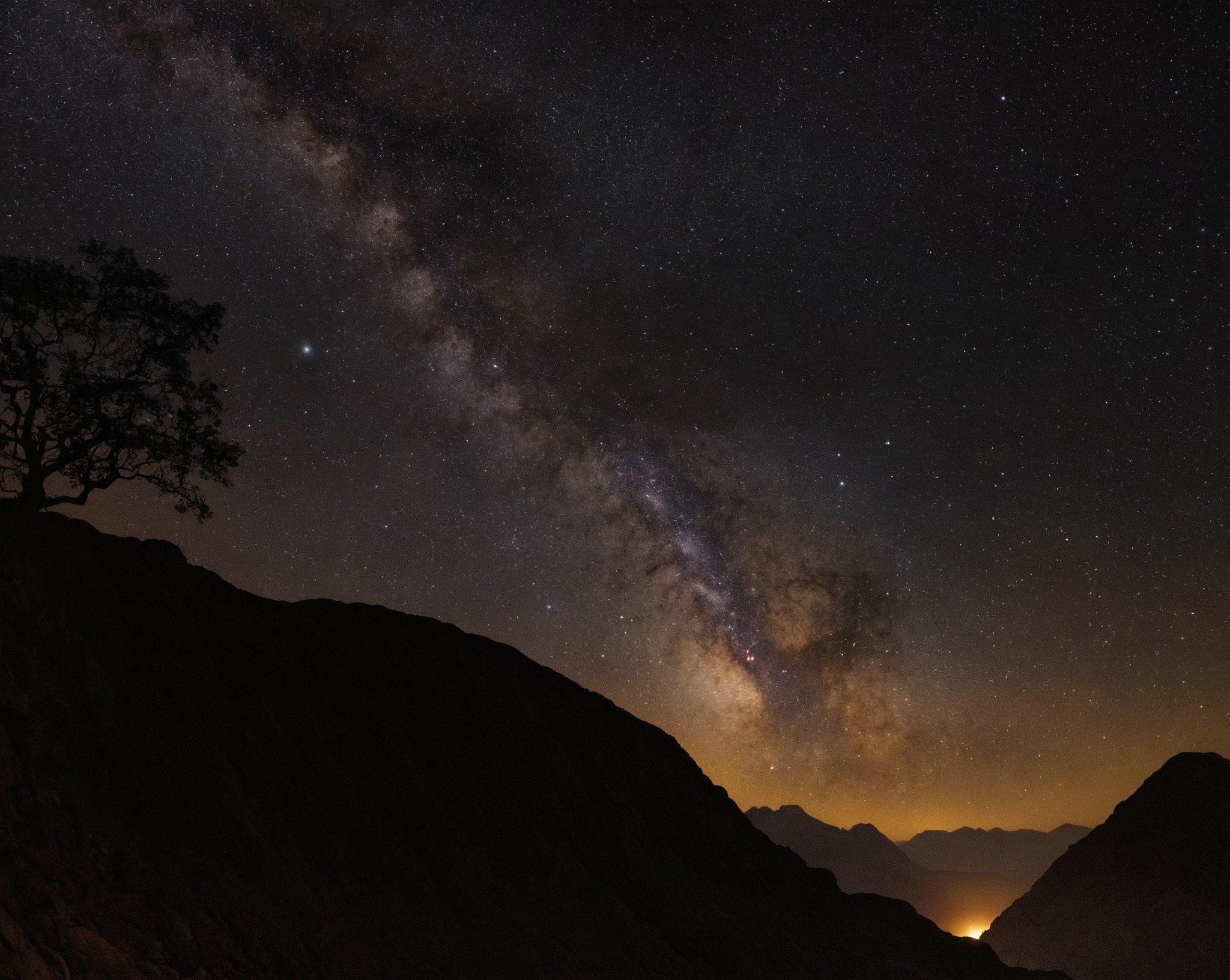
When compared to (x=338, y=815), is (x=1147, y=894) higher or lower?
higher

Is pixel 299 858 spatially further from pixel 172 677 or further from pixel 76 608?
pixel 76 608

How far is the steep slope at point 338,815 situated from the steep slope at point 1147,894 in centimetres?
3333

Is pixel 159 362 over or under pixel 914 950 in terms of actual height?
over

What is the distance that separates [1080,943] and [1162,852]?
11320 mm

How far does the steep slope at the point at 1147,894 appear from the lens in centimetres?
6788

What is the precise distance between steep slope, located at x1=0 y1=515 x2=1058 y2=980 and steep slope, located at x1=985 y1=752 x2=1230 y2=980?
33334 millimetres

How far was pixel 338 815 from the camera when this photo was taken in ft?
87.7

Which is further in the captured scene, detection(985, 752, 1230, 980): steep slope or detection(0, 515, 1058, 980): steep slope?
detection(985, 752, 1230, 980): steep slope

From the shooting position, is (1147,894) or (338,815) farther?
(1147,894)

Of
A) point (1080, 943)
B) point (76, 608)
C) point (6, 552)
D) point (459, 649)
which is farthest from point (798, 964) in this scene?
point (1080, 943)

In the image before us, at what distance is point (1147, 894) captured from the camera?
7338 centimetres

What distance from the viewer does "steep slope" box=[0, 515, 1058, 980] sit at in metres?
17.6

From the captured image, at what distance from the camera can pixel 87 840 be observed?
1750cm

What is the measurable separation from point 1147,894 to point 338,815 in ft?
255
